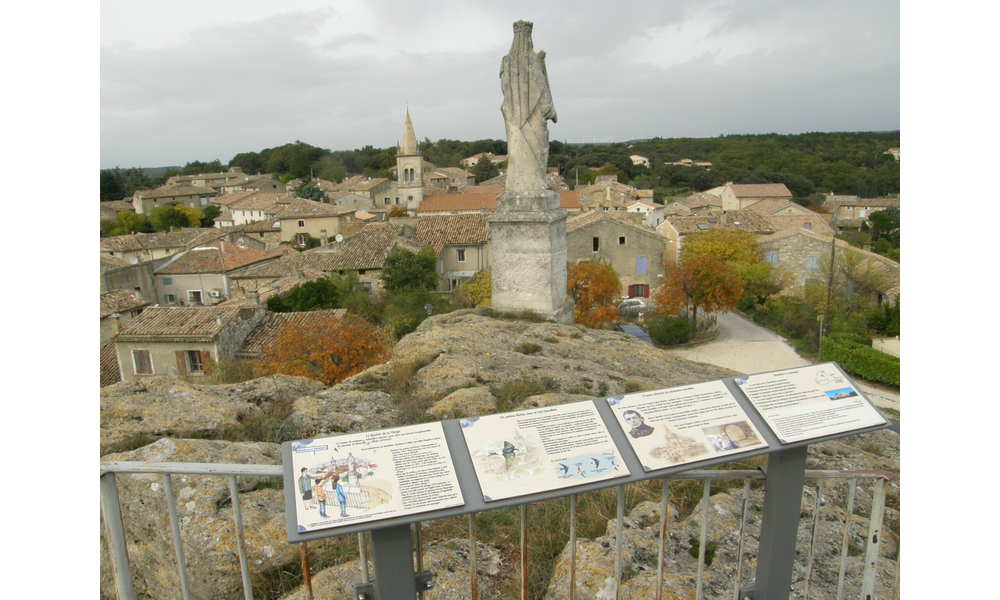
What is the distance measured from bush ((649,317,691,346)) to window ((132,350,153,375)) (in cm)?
1671

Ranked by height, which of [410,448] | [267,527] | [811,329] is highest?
[410,448]

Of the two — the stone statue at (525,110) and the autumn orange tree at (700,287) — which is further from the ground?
the stone statue at (525,110)

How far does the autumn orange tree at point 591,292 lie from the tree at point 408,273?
6439mm

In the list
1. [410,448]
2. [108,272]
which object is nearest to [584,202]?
[108,272]

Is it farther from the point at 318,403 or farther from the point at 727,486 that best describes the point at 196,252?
the point at 727,486

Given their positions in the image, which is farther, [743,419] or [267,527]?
[267,527]

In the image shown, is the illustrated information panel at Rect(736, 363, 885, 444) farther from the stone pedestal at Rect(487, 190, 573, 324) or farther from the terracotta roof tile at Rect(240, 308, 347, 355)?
the terracotta roof tile at Rect(240, 308, 347, 355)

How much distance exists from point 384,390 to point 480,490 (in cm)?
373

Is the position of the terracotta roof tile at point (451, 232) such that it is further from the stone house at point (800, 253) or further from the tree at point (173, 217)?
the tree at point (173, 217)

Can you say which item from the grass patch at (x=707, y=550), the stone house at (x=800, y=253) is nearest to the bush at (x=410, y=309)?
the grass patch at (x=707, y=550)

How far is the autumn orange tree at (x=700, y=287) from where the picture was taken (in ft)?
72.4

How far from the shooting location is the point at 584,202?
5109 centimetres

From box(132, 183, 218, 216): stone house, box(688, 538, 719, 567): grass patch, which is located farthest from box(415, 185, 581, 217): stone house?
box(688, 538, 719, 567): grass patch

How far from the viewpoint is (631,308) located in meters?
25.9
